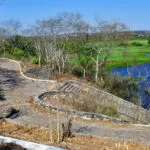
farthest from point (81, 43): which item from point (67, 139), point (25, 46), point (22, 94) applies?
point (67, 139)

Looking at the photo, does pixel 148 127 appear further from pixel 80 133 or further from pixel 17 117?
pixel 17 117

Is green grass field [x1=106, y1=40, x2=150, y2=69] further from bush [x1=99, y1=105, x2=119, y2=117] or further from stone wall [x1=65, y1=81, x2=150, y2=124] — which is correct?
bush [x1=99, y1=105, x2=119, y2=117]

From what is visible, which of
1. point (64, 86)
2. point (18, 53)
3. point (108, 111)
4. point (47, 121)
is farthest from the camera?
point (18, 53)

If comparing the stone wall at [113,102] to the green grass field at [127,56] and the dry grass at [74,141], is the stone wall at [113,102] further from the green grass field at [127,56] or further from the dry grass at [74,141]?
the dry grass at [74,141]

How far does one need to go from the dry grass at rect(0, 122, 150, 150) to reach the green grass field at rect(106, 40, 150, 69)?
65.9 feet

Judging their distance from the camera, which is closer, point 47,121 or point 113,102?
point 47,121

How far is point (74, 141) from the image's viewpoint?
9555 millimetres

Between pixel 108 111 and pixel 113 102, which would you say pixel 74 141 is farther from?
pixel 113 102

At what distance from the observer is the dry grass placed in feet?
29.6

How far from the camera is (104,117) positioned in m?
12.9

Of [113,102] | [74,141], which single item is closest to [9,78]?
[113,102]

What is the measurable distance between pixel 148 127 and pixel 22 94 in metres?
7.53

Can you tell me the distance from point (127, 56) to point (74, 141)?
87.7 feet

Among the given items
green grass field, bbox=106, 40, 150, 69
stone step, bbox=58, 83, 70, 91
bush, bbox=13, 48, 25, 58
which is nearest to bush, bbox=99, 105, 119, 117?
stone step, bbox=58, 83, 70, 91
